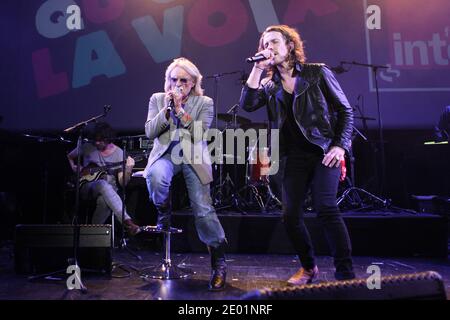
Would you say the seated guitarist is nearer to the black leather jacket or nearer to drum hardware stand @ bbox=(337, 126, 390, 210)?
the black leather jacket

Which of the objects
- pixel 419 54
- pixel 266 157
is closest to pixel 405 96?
pixel 419 54

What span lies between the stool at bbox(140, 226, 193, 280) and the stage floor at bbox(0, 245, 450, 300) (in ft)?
0.32

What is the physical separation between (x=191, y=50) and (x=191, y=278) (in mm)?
4274

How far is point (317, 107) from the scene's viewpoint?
281 centimetres

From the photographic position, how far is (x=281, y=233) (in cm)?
484

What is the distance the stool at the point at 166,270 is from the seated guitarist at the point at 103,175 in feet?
4.59

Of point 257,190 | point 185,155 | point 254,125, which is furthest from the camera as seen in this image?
point 257,190

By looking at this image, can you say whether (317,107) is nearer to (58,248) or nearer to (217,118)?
(58,248)

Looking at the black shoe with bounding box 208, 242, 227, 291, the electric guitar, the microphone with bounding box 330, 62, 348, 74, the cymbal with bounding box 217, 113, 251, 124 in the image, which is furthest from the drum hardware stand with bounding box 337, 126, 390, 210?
the electric guitar

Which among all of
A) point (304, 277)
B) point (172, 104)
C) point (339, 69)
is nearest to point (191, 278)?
point (304, 277)

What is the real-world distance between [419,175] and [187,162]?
5195 mm

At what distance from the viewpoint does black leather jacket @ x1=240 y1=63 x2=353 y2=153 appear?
2.77 m

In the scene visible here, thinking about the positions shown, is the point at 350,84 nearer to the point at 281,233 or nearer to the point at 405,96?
the point at 405,96
